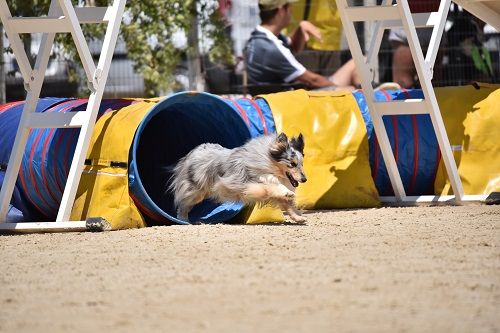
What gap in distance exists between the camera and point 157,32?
13.3 metres

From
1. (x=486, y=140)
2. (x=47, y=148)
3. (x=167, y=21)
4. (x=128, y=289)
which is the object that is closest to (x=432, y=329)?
(x=128, y=289)

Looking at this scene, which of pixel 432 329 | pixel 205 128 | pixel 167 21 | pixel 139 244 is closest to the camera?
pixel 432 329

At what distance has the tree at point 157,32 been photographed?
1294 cm

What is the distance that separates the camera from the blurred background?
13.4 metres

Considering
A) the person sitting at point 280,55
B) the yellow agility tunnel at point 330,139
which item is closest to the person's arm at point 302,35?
the person sitting at point 280,55

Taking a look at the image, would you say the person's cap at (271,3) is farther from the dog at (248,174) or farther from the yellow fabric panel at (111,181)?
the yellow fabric panel at (111,181)

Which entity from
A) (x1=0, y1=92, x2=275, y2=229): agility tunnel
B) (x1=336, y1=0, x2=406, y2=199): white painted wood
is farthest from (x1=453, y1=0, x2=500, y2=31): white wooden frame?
(x1=0, y1=92, x2=275, y2=229): agility tunnel

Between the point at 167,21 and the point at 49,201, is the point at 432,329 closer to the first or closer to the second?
the point at 49,201

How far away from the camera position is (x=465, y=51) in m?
13.7

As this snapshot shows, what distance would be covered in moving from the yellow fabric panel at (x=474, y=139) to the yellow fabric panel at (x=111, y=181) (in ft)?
9.96

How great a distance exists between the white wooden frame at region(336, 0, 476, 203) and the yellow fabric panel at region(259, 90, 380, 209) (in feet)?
1.01

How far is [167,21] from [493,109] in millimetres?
5428

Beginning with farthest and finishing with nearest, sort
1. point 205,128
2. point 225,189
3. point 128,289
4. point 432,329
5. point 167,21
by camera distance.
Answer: point 167,21, point 205,128, point 225,189, point 128,289, point 432,329

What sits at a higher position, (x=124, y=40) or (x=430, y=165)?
(x=124, y=40)
